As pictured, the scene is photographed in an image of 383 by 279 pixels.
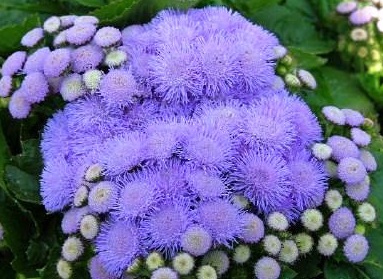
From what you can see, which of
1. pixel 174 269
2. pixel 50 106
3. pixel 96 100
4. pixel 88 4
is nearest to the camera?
pixel 174 269

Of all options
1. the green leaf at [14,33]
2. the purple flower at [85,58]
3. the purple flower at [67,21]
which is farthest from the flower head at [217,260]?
the green leaf at [14,33]

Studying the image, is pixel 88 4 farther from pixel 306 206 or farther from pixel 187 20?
pixel 306 206

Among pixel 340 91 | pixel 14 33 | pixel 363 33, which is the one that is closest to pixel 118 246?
pixel 14 33

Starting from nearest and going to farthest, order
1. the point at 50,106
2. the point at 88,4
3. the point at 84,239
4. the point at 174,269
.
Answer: the point at 174,269, the point at 84,239, the point at 50,106, the point at 88,4

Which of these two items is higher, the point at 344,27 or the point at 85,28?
the point at 85,28

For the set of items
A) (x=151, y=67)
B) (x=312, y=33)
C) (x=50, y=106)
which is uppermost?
(x=151, y=67)

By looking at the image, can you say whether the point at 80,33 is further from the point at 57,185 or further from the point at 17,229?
the point at 17,229

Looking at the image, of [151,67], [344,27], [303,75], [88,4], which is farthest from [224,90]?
[344,27]

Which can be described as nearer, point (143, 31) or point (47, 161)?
point (47, 161)
